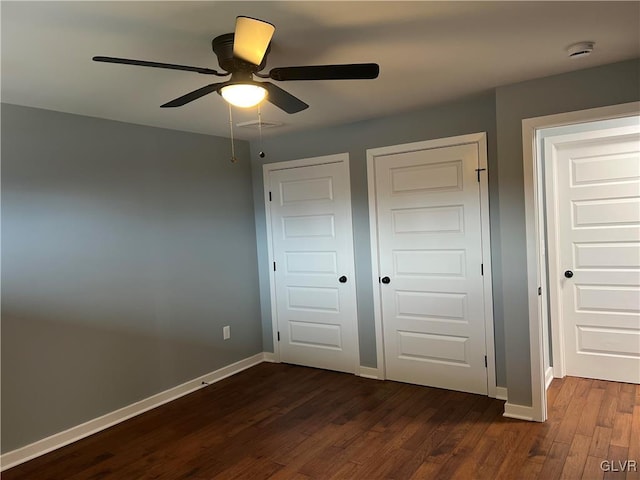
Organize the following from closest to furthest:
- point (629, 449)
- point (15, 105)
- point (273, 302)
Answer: point (629, 449) → point (15, 105) → point (273, 302)

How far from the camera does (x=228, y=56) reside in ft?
6.81

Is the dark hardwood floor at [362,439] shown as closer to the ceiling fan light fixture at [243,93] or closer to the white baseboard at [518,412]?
the white baseboard at [518,412]

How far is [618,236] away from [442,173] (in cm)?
150

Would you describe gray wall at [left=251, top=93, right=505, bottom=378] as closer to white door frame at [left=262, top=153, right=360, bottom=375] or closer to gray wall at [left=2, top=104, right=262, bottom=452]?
white door frame at [left=262, top=153, right=360, bottom=375]

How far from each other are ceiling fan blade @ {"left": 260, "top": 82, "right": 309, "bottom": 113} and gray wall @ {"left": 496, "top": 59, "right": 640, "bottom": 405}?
162cm

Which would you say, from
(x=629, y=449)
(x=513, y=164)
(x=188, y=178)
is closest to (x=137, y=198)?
(x=188, y=178)

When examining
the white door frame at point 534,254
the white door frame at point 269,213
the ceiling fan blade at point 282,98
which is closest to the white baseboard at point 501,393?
the white door frame at point 534,254

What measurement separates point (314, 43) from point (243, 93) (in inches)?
18.7

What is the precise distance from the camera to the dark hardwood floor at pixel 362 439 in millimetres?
2688

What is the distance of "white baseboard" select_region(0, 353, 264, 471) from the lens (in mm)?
2977

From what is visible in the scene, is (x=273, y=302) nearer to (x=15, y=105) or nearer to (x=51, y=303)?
(x=51, y=303)

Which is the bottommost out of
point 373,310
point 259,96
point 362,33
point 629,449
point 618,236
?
point 629,449

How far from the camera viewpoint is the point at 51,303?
3.15m

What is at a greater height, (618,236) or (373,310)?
(618,236)
